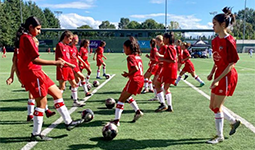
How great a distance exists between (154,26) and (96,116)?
125 meters

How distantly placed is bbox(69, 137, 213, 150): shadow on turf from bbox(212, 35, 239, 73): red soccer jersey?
56.6 inches

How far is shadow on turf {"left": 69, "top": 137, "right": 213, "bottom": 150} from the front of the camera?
13.5 ft

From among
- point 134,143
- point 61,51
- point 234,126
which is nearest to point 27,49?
point 134,143

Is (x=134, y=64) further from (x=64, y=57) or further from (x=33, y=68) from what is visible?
(x=64, y=57)

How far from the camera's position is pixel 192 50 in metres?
44.6

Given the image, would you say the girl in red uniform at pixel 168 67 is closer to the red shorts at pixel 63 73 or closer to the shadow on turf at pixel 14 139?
the red shorts at pixel 63 73

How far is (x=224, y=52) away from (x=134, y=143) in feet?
7.47

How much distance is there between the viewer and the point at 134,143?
4.30 metres

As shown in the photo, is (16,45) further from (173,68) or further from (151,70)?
(151,70)

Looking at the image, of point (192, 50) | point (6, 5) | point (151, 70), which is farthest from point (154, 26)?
point (151, 70)

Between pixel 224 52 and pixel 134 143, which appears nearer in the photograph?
pixel 224 52

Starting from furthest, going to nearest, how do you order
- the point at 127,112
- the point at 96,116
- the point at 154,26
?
the point at 154,26 < the point at 127,112 < the point at 96,116

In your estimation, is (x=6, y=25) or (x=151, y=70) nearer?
(x=151, y=70)

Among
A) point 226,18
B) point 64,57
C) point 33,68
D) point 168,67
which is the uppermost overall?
point 226,18
